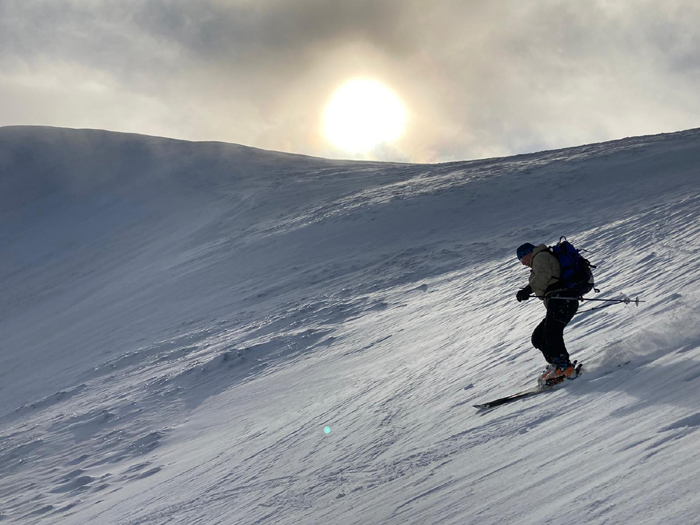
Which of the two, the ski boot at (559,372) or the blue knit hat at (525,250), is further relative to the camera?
the blue knit hat at (525,250)

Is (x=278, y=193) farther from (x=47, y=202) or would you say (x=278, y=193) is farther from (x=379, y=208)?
(x=47, y=202)

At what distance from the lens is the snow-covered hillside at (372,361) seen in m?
5.29

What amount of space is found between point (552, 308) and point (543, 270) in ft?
1.47

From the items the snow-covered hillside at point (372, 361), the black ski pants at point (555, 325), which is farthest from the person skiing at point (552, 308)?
the snow-covered hillside at point (372, 361)

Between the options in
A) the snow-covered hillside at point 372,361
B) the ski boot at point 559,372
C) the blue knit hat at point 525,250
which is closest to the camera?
the snow-covered hillside at point 372,361

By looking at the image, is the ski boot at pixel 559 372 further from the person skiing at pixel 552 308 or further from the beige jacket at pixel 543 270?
the beige jacket at pixel 543 270

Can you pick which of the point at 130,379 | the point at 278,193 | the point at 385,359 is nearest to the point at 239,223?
the point at 278,193

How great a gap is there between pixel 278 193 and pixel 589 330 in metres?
27.4

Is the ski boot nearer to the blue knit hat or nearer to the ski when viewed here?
the ski

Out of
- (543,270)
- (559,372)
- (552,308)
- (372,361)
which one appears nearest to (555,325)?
(552,308)

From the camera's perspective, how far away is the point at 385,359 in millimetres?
11141

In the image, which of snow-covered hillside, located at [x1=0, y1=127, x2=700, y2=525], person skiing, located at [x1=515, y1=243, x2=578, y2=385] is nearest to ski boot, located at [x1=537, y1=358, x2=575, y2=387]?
person skiing, located at [x1=515, y1=243, x2=578, y2=385]

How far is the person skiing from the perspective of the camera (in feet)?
22.0

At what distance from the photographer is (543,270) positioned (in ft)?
22.1
